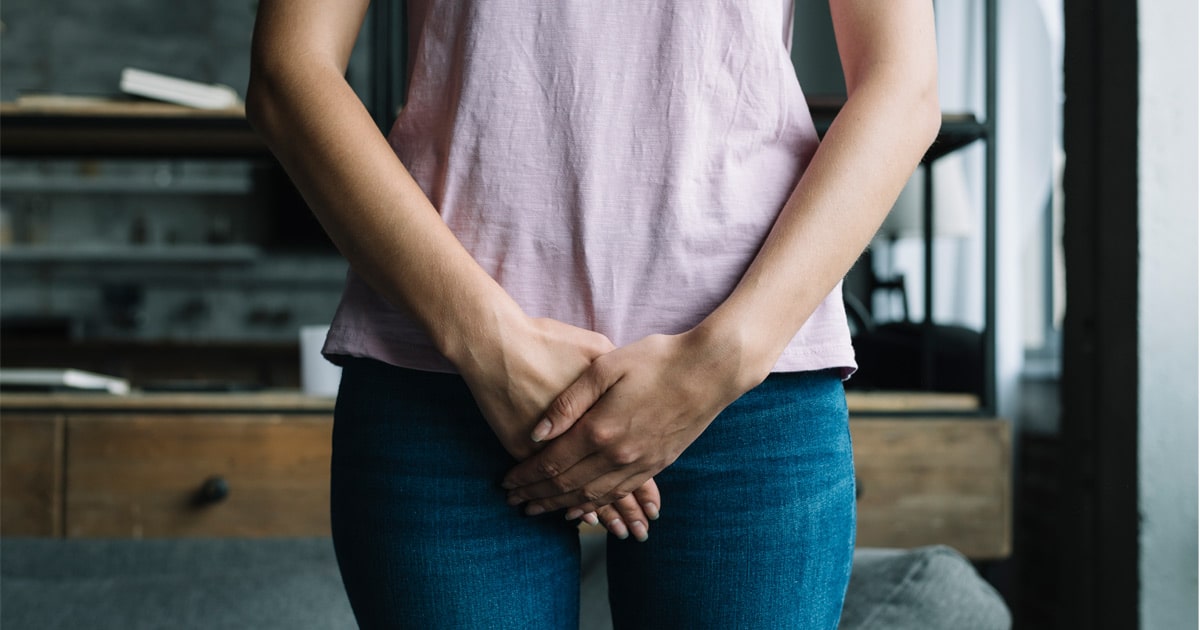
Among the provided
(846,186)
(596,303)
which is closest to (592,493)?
(596,303)

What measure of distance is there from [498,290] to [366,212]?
9cm

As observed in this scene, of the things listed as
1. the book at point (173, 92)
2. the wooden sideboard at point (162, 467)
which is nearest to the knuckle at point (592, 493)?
the wooden sideboard at point (162, 467)

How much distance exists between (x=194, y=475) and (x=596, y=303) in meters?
1.09

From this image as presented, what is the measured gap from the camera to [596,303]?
54 centimetres

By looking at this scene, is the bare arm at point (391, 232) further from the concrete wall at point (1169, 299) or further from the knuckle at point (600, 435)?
the concrete wall at point (1169, 299)

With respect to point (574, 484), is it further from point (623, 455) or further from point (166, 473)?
point (166, 473)

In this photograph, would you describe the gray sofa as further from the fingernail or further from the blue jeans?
the fingernail

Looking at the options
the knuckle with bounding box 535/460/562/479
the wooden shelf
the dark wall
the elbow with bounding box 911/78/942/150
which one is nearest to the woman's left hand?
the knuckle with bounding box 535/460/562/479

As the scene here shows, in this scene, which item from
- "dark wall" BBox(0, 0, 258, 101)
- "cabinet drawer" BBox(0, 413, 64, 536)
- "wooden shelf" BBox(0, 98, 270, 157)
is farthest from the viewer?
"dark wall" BBox(0, 0, 258, 101)

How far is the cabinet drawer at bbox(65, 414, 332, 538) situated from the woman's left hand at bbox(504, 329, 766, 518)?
100 centimetres

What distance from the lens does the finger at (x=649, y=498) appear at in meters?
0.53

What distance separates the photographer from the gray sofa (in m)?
1.13

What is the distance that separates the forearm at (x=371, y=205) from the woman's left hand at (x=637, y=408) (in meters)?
0.06

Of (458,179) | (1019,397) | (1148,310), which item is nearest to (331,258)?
(1019,397)
